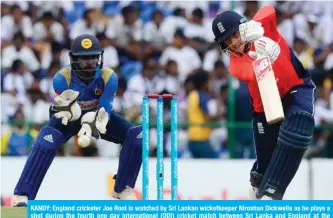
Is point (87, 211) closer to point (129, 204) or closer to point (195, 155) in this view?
point (129, 204)

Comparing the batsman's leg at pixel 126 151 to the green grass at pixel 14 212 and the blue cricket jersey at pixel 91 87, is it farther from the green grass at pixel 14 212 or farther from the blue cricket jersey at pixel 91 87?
the green grass at pixel 14 212

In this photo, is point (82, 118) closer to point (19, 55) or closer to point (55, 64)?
point (55, 64)

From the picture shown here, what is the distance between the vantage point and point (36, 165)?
9.97 meters

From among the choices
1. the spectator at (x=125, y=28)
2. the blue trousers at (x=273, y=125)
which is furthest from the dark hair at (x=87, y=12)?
the blue trousers at (x=273, y=125)

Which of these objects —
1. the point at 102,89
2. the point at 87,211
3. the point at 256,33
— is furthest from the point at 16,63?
the point at 87,211

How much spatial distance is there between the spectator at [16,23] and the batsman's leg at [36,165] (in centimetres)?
546

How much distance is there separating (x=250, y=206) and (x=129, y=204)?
2.77 ft

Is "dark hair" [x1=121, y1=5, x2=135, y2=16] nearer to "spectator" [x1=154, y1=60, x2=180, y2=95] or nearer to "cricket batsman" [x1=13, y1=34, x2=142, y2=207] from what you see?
"spectator" [x1=154, y1=60, x2=180, y2=95]

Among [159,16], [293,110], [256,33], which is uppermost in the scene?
[159,16]

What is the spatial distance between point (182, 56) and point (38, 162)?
5.14 m

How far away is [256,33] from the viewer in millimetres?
9070

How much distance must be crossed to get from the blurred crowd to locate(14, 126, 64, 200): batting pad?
3.65 meters

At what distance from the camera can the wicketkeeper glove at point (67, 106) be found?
380 inches

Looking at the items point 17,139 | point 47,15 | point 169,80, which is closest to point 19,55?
point 47,15
